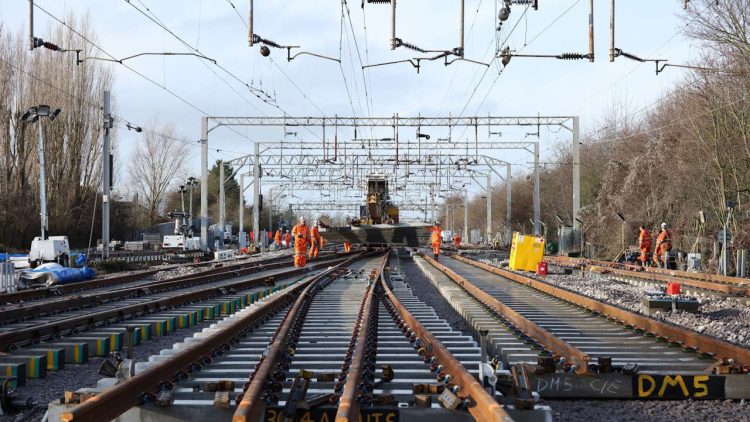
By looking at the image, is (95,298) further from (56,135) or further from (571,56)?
(56,135)

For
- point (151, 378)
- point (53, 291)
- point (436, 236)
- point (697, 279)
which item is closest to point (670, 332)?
point (151, 378)

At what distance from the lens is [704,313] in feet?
39.8

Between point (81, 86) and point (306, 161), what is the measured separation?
596 inches

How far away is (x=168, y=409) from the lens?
16.3 feet

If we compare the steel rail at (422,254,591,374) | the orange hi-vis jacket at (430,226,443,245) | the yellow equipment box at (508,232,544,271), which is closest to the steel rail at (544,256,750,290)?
the yellow equipment box at (508,232,544,271)

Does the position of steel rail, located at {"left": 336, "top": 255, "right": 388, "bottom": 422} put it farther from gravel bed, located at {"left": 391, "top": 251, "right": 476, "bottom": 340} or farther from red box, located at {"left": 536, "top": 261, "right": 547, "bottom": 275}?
red box, located at {"left": 536, "top": 261, "right": 547, "bottom": 275}

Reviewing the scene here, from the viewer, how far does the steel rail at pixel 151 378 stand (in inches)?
168

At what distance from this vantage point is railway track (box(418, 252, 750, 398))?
19.7 feet

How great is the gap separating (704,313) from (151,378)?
380 inches

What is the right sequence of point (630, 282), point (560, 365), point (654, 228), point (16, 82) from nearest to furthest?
1. point (560, 365)
2. point (630, 282)
3. point (654, 228)
4. point (16, 82)

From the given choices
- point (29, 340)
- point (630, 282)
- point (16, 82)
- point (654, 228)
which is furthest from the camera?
point (16, 82)

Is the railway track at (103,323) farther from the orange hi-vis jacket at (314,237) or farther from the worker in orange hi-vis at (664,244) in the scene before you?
the orange hi-vis jacket at (314,237)

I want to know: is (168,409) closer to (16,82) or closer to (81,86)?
(16,82)

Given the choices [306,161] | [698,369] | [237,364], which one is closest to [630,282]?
[698,369]
